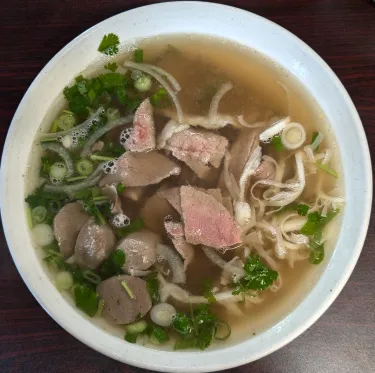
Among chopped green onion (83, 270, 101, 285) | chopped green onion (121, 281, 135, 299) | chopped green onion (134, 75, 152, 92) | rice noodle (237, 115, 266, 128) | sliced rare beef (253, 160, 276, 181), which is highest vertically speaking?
chopped green onion (134, 75, 152, 92)

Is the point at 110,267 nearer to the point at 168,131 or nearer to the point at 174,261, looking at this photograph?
the point at 174,261

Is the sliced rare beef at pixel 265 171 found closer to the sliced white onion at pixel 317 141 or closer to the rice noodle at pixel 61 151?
the sliced white onion at pixel 317 141

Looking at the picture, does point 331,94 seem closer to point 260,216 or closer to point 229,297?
point 260,216

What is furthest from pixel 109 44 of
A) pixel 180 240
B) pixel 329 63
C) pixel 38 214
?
pixel 329 63

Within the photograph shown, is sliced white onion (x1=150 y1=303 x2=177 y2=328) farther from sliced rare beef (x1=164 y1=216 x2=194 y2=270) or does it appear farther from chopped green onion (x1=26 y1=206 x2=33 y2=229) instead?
chopped green onion (x1=26 y1=206 x2=33 y2=229)

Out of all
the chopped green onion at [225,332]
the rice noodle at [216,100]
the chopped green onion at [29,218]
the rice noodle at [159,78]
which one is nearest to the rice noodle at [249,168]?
the rice noodle at [216,100]

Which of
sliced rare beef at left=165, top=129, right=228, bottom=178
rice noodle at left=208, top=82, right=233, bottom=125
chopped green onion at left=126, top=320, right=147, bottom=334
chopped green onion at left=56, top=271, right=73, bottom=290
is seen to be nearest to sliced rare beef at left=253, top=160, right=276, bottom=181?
sliced rare beef at left=165, top=129, right=228, bottom=178

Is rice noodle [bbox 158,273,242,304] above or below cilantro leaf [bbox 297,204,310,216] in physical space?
below
